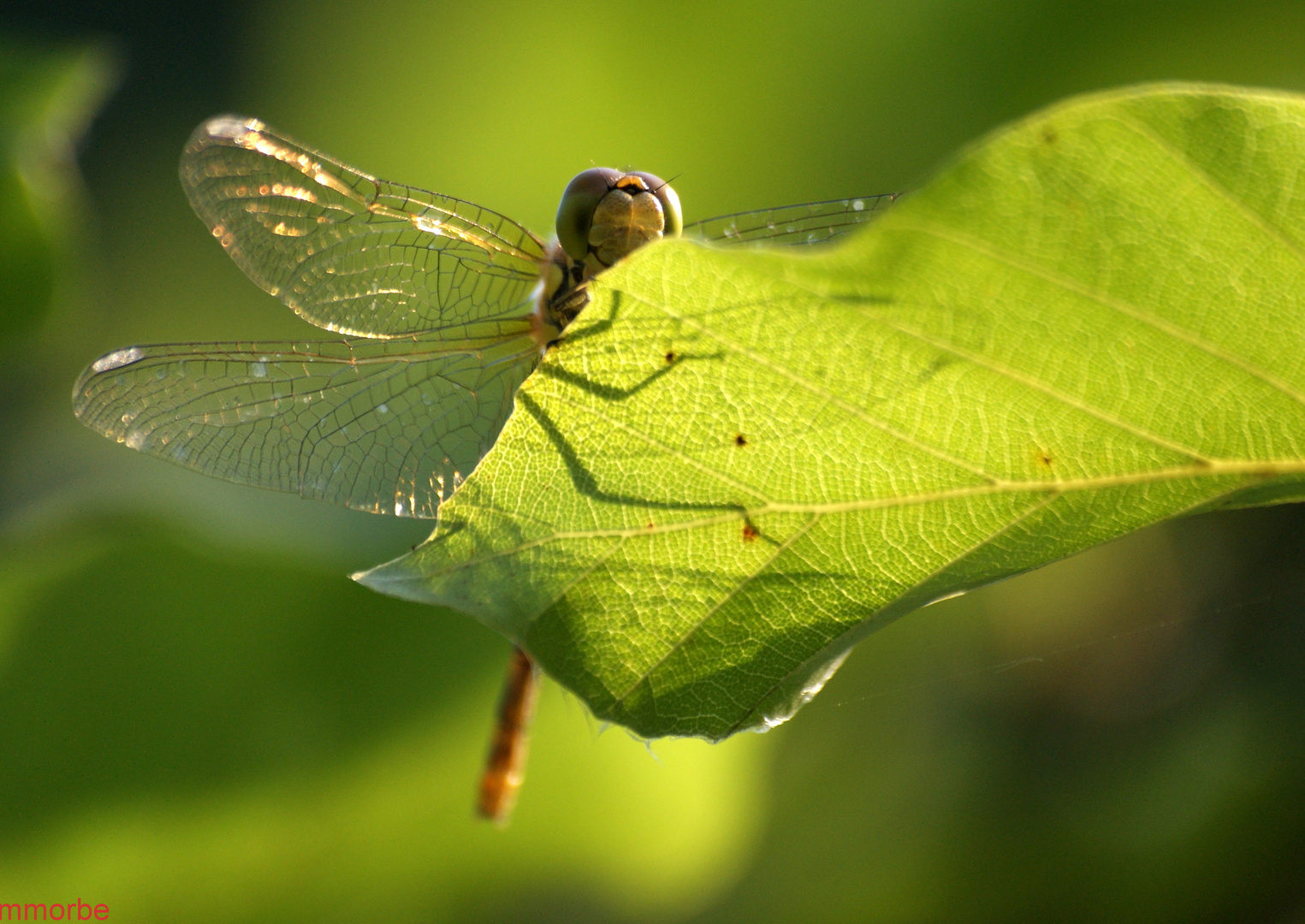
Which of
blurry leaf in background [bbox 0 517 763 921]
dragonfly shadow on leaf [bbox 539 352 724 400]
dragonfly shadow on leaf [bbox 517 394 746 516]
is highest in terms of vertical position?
dragonfly shadow on leaf [bbox 539 352 724 400]

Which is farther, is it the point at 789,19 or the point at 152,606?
→ the point at 789,19

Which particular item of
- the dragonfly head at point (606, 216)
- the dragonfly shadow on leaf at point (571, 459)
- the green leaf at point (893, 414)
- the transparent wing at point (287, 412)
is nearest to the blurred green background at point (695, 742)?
the transparent wing at point (287, 412)

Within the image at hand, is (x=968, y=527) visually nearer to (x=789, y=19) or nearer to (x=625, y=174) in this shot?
(x=625, y=174)

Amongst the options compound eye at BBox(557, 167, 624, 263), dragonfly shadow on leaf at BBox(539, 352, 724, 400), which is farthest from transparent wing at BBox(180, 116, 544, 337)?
dragonfly shadow on leaf at BBox(539, 352, 724, 400)

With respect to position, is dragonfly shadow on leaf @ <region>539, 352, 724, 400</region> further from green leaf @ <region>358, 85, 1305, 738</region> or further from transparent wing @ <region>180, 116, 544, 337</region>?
transparent wing @ <region>180, 116, 544, 337</region>

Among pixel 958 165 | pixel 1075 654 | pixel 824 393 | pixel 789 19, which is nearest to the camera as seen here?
pixel 958 165

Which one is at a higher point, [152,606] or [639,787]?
[152,606]

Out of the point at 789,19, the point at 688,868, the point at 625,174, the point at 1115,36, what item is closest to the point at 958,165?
the point at 625,174

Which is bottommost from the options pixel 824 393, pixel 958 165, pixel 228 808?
pixel 228 808
